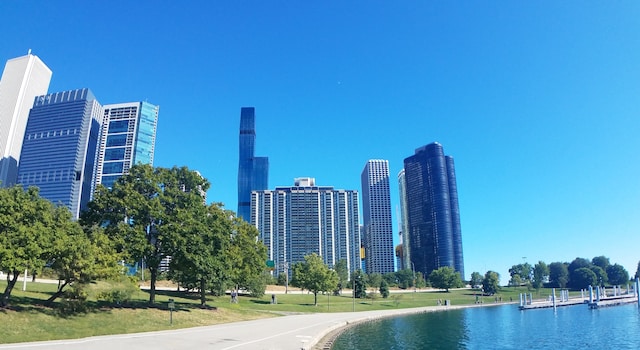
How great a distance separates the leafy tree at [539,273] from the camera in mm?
182050

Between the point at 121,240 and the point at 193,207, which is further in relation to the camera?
the point at 193,207

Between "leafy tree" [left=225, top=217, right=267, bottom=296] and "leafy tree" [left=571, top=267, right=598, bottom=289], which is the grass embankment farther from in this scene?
"leafy tree" [left=571, top=267, right=598, bottom=289]

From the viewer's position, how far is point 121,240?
4344 cm

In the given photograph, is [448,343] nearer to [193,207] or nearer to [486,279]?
[193,207]

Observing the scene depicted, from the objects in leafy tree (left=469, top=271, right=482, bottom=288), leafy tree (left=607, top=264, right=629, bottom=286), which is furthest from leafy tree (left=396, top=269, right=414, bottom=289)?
leafy tree (left=607, top=264, right=629, bottom=286)

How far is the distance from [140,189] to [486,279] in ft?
463

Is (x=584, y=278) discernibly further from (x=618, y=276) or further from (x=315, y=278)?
(x=315, y=278)

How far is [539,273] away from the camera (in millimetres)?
183000

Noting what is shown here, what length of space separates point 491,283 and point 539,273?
4393 cm

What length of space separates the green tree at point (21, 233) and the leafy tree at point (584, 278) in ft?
673

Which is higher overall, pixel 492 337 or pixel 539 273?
pixel 539 273

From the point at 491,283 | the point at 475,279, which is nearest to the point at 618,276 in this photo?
the point at 475,279

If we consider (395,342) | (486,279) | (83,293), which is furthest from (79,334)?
(486,279)

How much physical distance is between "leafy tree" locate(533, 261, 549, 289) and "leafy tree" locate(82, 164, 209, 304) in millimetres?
Answer: 177799
